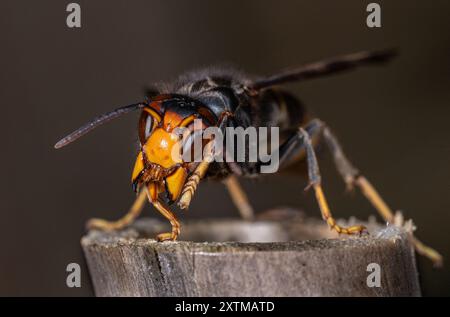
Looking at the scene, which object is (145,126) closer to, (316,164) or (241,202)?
(316,164)

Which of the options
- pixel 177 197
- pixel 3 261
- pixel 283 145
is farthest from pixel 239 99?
pixel 3 261

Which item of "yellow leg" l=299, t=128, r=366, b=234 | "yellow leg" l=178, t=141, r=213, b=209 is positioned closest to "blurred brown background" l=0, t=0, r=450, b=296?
"yellow leg" l=299, t=128, r=366, b=234

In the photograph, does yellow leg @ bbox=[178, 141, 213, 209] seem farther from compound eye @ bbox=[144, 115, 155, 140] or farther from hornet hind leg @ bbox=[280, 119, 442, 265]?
hornet hind leg @ bbox=[280, 119, 442, 265]

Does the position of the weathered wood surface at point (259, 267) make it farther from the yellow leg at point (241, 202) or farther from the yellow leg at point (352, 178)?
the yellow leg at point (241, 202)

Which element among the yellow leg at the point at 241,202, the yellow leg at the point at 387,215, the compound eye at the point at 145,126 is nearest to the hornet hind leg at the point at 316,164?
the yellow leg at the point at 387,215

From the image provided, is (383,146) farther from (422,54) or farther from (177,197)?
(177,197)

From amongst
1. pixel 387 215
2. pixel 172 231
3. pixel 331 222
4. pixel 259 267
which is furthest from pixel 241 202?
pixel 259 267
